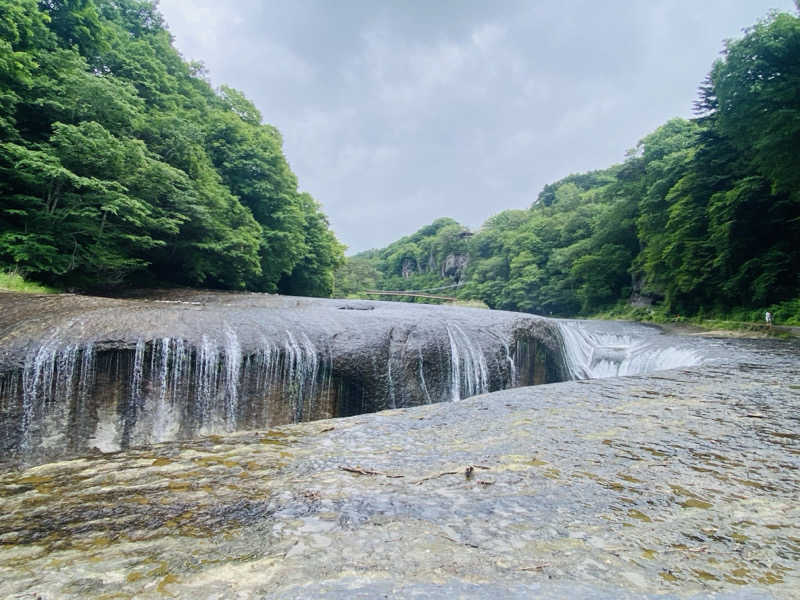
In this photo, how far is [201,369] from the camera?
6094 millimetres

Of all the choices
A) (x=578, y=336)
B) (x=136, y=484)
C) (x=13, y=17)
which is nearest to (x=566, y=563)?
(x=136, y=484)

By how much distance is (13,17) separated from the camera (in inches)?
392

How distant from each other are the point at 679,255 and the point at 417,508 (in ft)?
86.2

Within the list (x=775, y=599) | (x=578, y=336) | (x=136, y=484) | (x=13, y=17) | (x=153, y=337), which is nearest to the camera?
(x=775, y=599)

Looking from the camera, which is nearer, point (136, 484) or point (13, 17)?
point (136, 484)

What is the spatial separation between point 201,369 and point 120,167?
7.95 meters

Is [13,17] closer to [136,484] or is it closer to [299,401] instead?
[299,401]

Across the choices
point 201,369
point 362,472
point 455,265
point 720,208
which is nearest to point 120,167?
point 201,369

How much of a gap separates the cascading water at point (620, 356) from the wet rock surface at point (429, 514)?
282 inches

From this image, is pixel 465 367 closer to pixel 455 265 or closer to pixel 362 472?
pixel 362 472

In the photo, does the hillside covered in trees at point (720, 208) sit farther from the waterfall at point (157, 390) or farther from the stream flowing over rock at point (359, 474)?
the waterfall at point (157, 390)

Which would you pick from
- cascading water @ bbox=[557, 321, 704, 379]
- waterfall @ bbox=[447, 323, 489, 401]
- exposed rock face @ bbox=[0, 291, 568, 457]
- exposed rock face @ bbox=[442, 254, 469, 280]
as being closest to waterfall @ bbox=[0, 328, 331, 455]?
exposed rock face @ bbox=[0, 291, 568, 457]

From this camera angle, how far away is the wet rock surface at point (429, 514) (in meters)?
1.81

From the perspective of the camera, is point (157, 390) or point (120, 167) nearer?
point (157, 390)
